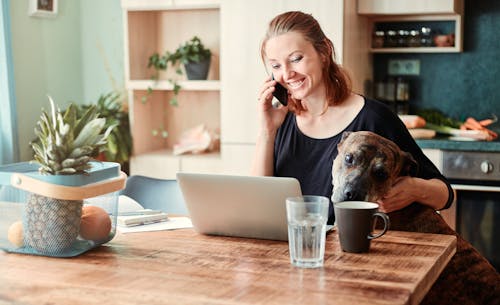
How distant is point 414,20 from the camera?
399 centimetres

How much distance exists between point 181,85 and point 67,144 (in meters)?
2.37

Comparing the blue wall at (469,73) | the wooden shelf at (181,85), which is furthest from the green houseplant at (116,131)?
the blue wall at (469,73)

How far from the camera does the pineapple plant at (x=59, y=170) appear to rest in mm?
1673

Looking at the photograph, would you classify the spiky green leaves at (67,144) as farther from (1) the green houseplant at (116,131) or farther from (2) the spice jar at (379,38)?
(2) the spice jar at (379,38)

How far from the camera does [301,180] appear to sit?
7.67ft

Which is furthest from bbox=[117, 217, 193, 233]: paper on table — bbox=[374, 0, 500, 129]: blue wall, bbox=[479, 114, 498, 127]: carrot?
bbox=[374, 0, 500, 129]: blue wall

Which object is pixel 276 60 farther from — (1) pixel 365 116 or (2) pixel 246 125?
(2) pixel 246 125

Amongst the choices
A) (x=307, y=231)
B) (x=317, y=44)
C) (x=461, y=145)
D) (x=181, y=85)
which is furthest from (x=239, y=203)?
(x=181, y=85)

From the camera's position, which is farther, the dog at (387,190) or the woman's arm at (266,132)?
the woman's arm at (266,132)

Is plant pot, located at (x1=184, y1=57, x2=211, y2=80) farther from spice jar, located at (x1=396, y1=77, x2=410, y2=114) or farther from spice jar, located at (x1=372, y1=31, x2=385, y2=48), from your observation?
spice jar, located at (x1=396, y1=77, x2=410, y2=114)

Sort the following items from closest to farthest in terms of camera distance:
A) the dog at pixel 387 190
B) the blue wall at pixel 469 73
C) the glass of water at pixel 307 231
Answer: the glass of water at pixel 307 231 < the dog at pixel 387 190 < the blue wall at pixel 469 73

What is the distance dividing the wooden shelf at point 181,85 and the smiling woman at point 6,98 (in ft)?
2.05

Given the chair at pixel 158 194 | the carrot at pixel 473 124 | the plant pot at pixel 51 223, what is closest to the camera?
the plant pot at pixel 51 223

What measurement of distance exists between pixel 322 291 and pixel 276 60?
107 cm
